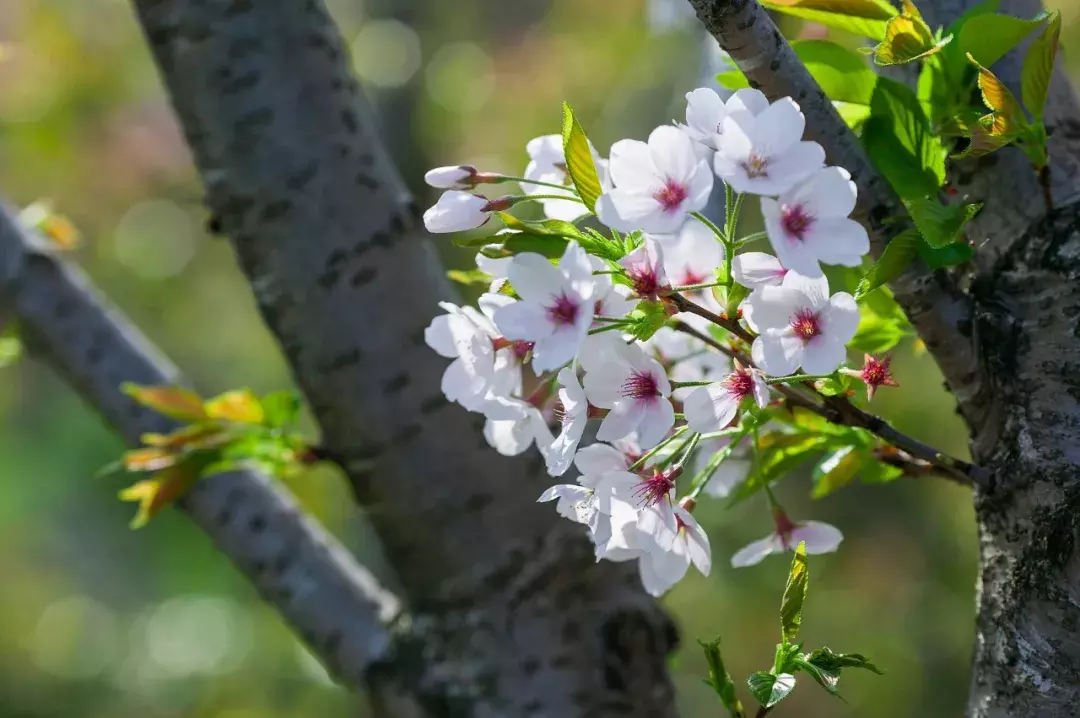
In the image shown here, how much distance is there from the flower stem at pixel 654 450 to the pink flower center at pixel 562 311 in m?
0.06

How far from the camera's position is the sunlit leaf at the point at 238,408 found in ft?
1.95

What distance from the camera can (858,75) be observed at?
0.39 m

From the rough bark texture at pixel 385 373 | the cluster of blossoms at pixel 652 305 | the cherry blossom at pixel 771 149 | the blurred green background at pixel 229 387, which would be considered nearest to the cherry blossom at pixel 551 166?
the cluster of blossoms at pixel 652 305

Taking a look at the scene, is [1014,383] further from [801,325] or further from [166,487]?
[166,487]

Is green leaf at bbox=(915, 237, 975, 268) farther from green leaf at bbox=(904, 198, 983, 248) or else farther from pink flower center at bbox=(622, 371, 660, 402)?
pink flower center at bbox=(622, 371, 660, 402)

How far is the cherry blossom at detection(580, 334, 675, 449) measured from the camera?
30 cm

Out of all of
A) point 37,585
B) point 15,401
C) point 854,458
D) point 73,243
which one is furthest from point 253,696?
point 854,458

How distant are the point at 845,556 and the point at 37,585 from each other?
131 inches

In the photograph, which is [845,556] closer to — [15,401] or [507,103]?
[507,103]

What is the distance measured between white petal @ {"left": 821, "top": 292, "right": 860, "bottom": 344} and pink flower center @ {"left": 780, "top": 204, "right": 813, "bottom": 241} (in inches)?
1.0

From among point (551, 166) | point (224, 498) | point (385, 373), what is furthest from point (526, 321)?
point (224, 498)

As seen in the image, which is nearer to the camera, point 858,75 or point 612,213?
point 612,213

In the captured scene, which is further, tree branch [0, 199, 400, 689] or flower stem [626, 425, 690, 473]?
tree branch [0, 199, 400, 689]

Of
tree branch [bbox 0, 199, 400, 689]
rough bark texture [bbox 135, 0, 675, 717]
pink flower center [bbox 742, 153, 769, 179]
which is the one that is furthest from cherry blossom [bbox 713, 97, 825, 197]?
tree branch [bbox 0, 199, 400, 689]
